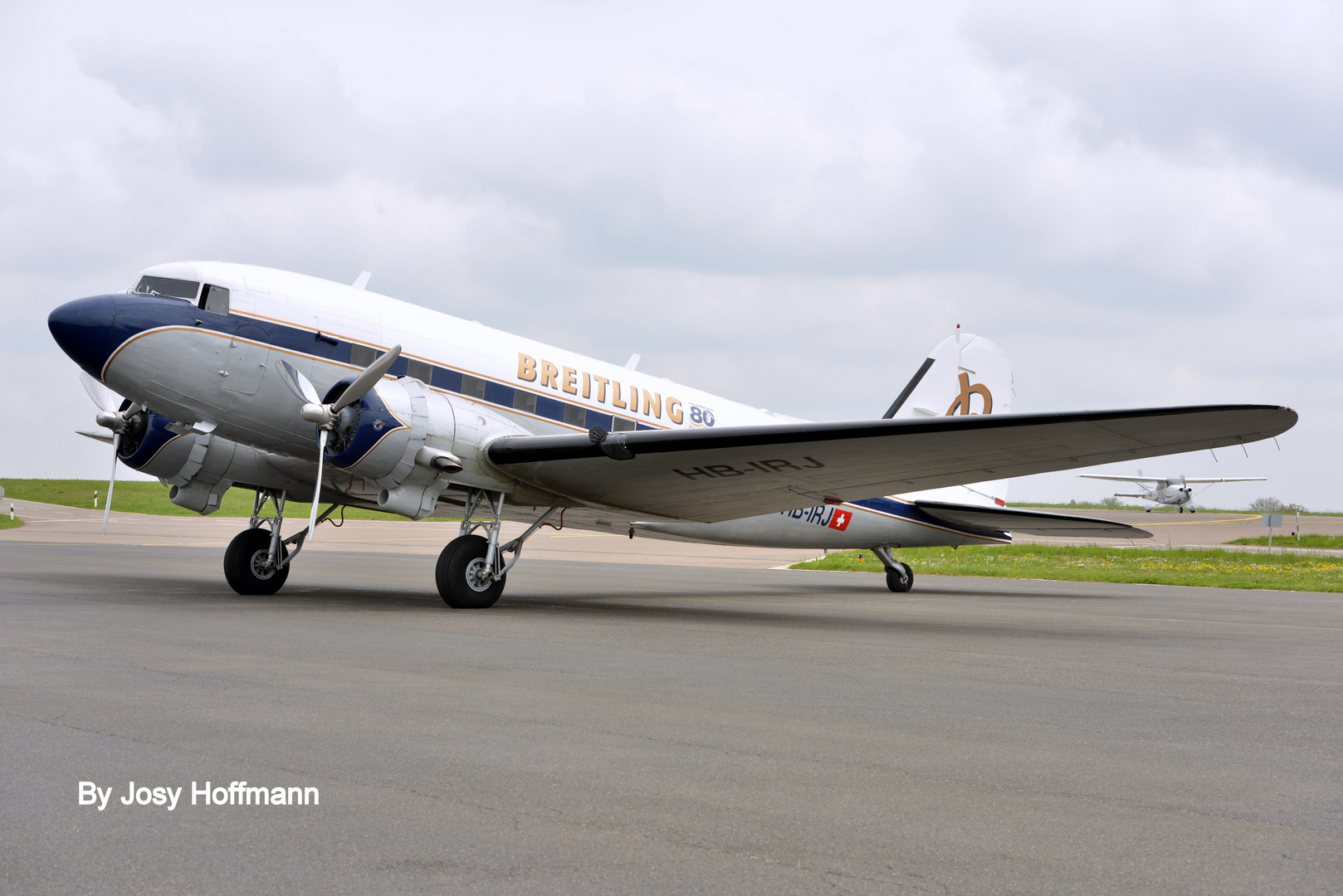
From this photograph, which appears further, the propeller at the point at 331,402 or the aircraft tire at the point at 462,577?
the aircraft tire at the point at 462,577

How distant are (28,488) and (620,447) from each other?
297ft

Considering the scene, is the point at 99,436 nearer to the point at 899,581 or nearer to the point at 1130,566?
the point at 899,581

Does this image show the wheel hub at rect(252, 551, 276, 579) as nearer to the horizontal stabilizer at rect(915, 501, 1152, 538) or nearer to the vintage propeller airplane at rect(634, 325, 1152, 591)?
the vintage propeller airplane at rect(634, 325, 1152, 591)

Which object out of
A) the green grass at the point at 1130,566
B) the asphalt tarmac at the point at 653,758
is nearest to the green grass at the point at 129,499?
the green grass at the point at 1130,566

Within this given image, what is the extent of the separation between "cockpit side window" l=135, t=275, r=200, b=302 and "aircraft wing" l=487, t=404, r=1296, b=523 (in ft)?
13.2

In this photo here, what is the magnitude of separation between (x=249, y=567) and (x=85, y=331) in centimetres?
420

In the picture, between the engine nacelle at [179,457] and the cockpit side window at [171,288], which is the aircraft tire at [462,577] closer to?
the cockpit side window at [171,288]

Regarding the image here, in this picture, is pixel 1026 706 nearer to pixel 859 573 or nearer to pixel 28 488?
pixel 859 573

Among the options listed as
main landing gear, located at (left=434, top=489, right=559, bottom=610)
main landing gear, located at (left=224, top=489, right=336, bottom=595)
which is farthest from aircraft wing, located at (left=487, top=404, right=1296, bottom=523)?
main landing gear, located at (left=224, top=489, right=336, bottom=595)

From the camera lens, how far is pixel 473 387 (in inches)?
537

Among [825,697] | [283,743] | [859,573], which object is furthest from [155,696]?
[859,573]

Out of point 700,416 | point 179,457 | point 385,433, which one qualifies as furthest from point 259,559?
point 700,416

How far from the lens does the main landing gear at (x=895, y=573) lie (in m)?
20.0

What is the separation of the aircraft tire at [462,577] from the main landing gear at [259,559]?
2761mm
